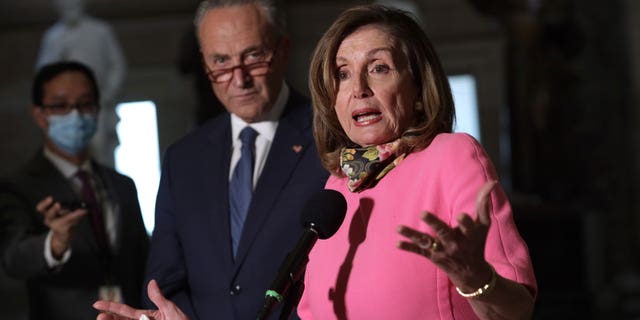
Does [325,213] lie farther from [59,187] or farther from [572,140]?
[572,140]

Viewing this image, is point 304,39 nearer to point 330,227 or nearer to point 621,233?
point 621,233

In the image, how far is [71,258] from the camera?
12.1 feet

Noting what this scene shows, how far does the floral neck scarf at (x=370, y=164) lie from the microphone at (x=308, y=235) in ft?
0.18

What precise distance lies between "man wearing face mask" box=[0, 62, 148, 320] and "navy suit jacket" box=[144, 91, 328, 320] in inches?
19.7

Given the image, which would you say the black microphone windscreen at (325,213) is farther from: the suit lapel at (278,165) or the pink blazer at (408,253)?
the suit lapel at (278,165)

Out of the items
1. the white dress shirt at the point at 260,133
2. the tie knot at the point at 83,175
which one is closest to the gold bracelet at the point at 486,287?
the white dress shirt at the point at 260,133

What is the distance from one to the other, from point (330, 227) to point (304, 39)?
10191mm

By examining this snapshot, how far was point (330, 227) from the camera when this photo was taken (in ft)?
7.29

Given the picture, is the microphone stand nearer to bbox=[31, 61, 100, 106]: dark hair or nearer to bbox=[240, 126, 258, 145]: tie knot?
bbox=[240, 126, 258, 145]: tie knot

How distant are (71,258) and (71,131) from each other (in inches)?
19.5

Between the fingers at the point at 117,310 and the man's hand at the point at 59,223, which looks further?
the man's hand at the point at 59,223

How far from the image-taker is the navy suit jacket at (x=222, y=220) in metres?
3.04

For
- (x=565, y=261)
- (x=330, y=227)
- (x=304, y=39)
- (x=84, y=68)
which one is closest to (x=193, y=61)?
(x=84, y=68)

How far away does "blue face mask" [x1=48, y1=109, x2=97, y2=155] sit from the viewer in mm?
3918
